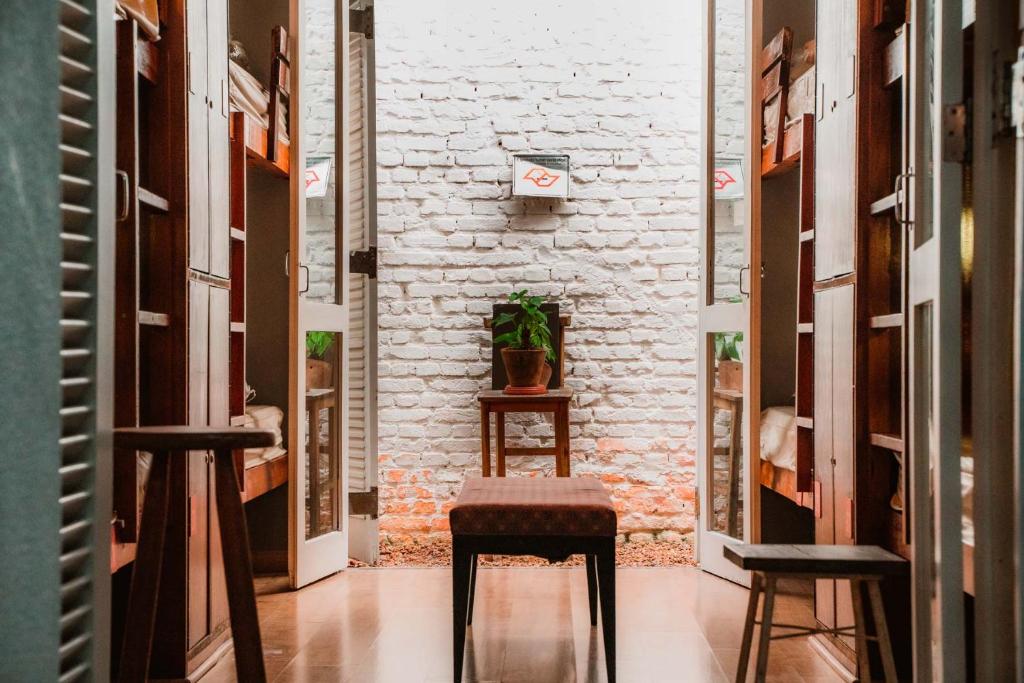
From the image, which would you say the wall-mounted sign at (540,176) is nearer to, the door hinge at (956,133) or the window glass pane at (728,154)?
the window glass pane at (728,154)

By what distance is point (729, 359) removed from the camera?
3875mm

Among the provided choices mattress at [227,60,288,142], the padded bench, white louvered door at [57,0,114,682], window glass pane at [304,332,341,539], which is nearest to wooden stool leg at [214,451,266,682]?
white louvered door at [57,0,114,682]

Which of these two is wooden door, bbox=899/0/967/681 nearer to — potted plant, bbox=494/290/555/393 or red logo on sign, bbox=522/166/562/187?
potted plant, bbox=494/290/555/393

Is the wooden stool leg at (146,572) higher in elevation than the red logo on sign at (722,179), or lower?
lower

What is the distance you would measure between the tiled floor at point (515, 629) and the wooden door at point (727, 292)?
0.29 m

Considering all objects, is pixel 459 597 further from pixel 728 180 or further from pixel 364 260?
pixel 728 180

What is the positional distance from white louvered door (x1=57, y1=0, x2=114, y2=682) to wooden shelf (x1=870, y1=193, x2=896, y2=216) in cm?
186

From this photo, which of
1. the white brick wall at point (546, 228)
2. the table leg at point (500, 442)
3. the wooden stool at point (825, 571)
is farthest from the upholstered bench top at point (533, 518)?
the white brick wall at point (546, 228)

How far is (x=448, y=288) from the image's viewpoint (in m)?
4.76

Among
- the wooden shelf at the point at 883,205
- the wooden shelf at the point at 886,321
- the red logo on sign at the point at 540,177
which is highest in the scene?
the red logo on sign at the point at 540,177

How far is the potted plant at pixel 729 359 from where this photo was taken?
12.4 feet

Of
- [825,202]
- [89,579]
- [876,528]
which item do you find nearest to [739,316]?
[825,202]

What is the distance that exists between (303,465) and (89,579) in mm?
2353

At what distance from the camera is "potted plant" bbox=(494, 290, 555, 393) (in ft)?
14.0
